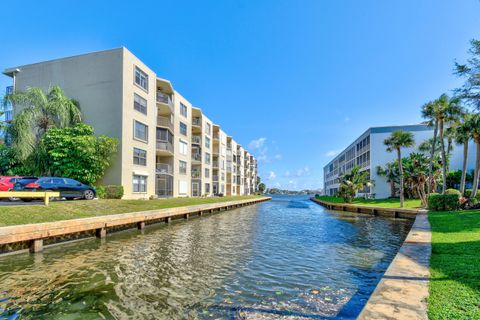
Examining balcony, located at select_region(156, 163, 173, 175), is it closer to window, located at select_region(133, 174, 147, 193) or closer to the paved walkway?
window, located at select_region(133, 174, 147, 193)

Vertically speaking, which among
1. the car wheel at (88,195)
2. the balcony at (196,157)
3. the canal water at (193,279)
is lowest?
the canal water at (193,279)

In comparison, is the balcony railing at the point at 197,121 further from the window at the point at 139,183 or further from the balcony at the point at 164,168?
the window at the point at 139,183

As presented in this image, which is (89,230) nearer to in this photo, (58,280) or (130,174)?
(58,280)

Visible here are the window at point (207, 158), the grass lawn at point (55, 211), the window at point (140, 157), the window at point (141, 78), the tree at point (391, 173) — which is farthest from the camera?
the window at point (207, 158)

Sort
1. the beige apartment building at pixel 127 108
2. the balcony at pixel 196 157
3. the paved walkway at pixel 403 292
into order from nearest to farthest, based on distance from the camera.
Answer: the paved walkway at pixel 403 292 < the beige apartment building at pixel 127 108 < the balcony at pixel 196 157

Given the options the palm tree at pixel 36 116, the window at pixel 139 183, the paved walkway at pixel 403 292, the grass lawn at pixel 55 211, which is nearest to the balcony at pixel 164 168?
the window at pixel 139 183

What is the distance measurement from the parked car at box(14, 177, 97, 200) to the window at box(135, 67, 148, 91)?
14053 mm

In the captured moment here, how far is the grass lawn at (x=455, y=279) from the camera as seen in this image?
466 cm

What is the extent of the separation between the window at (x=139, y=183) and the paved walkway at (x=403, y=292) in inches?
1032

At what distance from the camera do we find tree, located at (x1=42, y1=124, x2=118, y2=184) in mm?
25250

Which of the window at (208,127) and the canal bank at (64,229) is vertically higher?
the window at (208,127)

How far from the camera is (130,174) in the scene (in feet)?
94.4

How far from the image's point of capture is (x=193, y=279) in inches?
342

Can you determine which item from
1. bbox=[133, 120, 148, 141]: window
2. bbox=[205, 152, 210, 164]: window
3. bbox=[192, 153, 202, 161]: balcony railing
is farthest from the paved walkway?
bbox=[205, 152, 210, 164]: window
